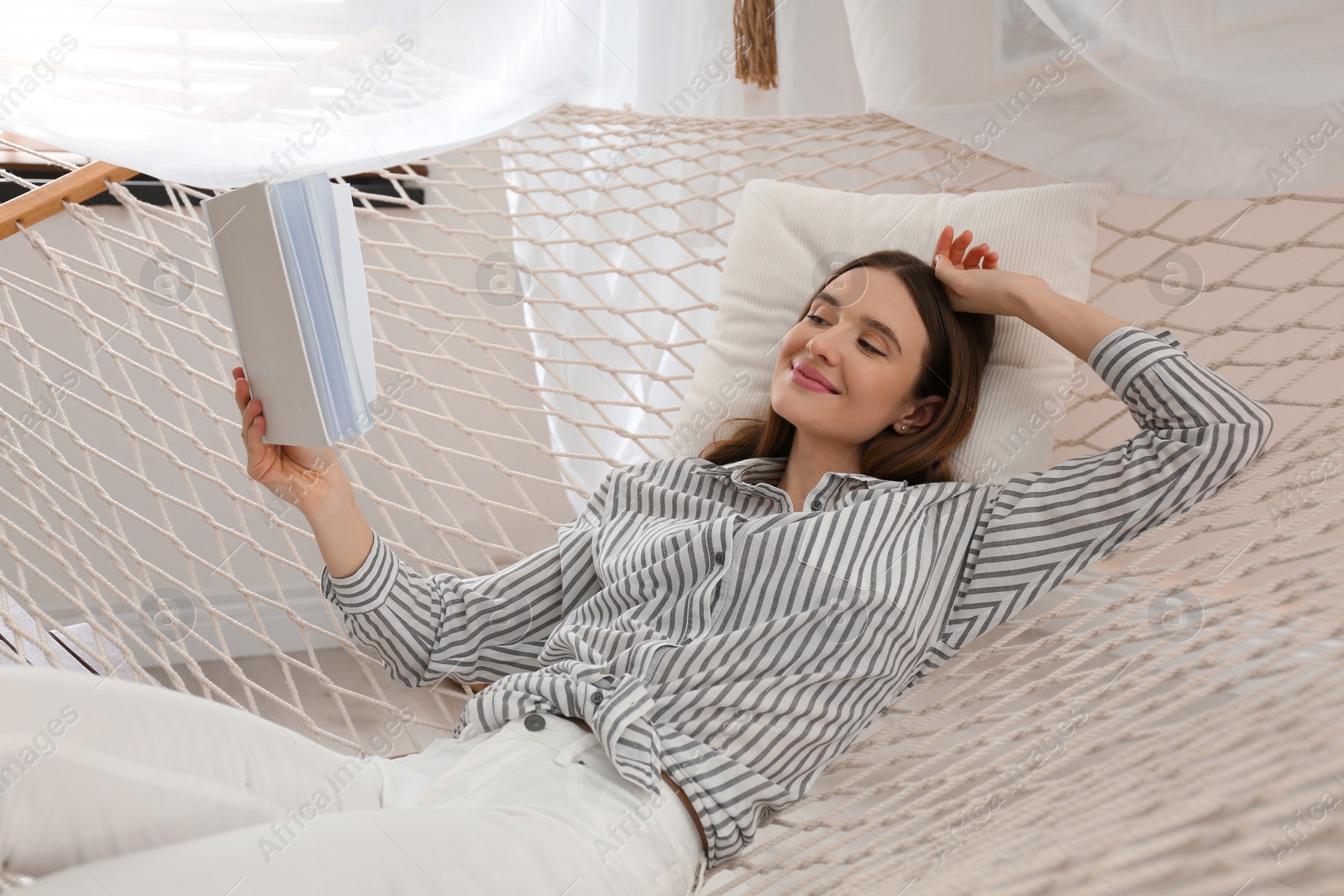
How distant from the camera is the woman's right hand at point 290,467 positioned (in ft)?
2.56

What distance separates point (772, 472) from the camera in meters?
1.01

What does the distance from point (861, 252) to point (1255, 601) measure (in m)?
0.54

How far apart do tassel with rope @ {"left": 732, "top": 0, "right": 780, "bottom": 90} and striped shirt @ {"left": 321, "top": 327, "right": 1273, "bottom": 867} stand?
27.5 inches

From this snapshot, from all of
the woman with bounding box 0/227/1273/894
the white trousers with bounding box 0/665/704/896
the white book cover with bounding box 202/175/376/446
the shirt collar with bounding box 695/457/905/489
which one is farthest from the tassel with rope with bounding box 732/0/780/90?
the white trousers with bounding box 0/665/704/896

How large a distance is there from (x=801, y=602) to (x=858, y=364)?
240mm

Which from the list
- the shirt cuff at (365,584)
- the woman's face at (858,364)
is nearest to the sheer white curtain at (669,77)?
the woman's face at (858,364)

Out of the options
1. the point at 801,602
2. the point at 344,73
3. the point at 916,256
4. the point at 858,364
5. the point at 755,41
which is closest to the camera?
the point at 801,602

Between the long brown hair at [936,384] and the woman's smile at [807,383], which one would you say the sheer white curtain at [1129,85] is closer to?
the long brown hair at [936,384]

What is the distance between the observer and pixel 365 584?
865 mm

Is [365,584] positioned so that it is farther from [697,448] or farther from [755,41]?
[755,41]

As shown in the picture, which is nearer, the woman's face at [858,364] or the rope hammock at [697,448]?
the rope hammock at [697,448]

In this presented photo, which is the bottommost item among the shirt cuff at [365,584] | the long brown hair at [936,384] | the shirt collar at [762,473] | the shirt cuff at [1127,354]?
the shirt cuff at [365,584]

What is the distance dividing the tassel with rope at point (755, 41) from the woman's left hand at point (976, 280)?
0.49 meters

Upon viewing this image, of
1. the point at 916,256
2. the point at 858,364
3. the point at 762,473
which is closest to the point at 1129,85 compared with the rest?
the point at 916,256
